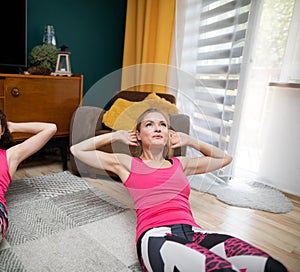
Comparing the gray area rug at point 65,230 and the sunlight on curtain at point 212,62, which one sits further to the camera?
the sunlight on curtain at point 212,62

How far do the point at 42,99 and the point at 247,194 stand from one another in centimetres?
170

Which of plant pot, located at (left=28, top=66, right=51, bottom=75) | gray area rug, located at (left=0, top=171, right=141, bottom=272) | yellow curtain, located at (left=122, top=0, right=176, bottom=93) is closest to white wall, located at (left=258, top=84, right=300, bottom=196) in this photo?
yellow curtain, located at (left=122, top=0, right=176, bottom=93)

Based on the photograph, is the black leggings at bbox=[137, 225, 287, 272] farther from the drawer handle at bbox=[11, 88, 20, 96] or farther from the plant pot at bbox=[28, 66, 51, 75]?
the plant pot at bbox=[28, 66, 51, 75]

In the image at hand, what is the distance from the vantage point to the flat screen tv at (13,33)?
79.1 inches

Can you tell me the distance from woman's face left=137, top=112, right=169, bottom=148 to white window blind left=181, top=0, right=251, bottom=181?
0.84 meters

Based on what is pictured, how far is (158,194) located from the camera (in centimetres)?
110

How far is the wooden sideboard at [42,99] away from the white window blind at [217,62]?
3.31 feet

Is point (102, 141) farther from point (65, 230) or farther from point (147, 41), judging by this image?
point (147, 41)

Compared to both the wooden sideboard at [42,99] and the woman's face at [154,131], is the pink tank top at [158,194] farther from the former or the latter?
the wooden sideboard at [42,99]

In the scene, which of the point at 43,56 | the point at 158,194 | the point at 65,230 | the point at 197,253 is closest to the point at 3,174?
the point at 65,230

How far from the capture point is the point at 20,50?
2117mm

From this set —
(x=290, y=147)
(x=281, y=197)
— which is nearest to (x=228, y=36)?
(x=290, y=147)

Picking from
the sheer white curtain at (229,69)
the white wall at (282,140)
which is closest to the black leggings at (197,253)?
the sheer white curtain at (229,69)

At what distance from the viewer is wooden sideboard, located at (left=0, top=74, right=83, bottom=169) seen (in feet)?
6.13
